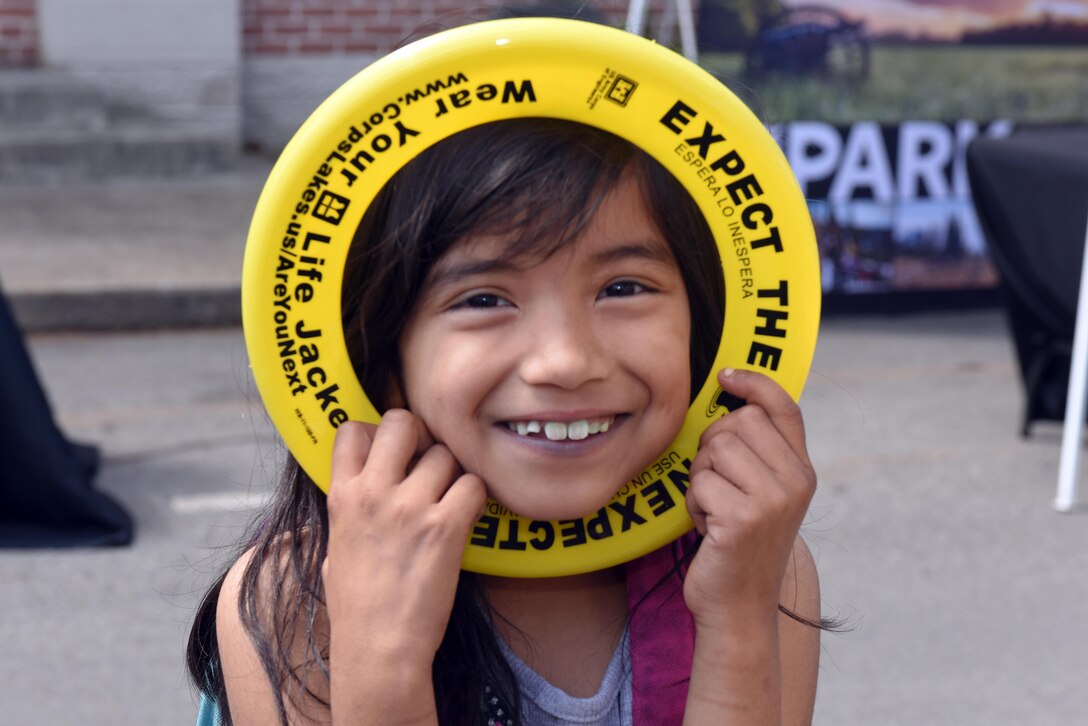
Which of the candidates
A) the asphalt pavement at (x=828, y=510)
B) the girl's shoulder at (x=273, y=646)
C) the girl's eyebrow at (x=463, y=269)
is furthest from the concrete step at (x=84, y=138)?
the girl's eyebrow at (x=463, y=269)

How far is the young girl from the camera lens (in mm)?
1327

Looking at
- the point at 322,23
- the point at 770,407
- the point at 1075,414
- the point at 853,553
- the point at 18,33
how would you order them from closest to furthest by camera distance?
the point at 770,407, the point at 853,553, the point at 1075,414, the point at 18,33, the point at 322,23

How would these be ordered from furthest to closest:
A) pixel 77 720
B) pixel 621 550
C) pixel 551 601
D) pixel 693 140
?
pixel 77 720
pixel 551 601
pixel 621 550
pixel 693 140

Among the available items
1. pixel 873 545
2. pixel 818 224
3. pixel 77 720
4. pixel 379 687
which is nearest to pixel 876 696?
pixel 873 545

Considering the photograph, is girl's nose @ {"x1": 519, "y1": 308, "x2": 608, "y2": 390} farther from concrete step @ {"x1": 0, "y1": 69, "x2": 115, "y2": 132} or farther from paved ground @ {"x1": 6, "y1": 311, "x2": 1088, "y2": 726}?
concrete step @ {"x1": 0, "y1": 69, "x2": 115, "y2": 132}

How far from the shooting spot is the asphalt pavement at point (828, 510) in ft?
11.3

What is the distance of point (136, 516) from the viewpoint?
442 centimetres

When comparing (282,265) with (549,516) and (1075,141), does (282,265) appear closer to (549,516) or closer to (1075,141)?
(549,516)

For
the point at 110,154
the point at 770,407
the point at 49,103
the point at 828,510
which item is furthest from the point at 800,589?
the point at 49,103

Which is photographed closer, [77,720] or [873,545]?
[77,720]

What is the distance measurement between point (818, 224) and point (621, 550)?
5837mm

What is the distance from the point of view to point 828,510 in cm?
443

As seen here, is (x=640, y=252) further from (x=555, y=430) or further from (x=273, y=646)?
(x=273, y=646)

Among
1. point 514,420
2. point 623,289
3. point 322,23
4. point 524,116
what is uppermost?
point 524,116
